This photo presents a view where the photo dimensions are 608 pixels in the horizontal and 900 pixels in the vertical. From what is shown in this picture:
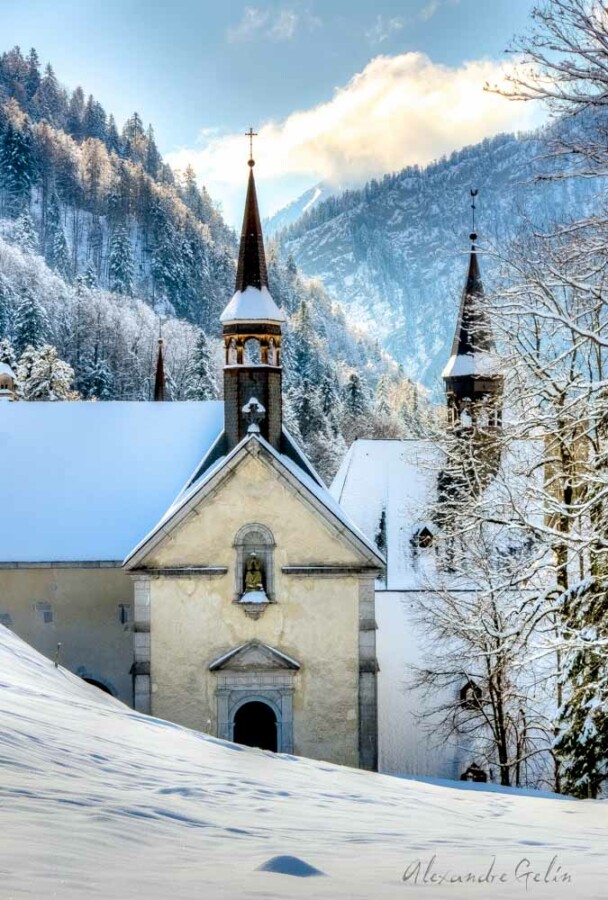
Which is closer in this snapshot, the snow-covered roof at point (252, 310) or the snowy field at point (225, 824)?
the snowy field at point (225, 824)

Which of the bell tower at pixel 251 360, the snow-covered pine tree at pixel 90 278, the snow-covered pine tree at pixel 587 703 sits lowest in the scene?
the snow-covered pine tree at pixel 587 703

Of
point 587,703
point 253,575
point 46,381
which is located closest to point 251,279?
point 253,575

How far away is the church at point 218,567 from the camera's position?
70.6ft

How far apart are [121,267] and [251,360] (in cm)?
12530

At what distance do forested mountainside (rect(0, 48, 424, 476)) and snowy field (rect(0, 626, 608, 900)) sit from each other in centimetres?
4803

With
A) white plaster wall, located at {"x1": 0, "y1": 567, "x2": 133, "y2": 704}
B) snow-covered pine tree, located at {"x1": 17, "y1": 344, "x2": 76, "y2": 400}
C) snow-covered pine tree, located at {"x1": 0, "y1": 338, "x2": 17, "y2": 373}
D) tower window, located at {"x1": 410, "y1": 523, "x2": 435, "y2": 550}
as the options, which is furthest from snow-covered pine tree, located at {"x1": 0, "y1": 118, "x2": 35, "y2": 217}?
white plaster wall, located at {"x1": 0, "y1": 567, "x2": 133, "y2": 704}

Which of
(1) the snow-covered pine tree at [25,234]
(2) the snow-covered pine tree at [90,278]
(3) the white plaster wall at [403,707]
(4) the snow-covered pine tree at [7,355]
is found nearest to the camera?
(3) the white plaster wall at [403,707]

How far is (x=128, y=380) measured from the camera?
9775 centimetres

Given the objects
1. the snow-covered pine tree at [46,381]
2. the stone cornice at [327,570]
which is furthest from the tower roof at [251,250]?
the snow-covered pine tree at [46,381]

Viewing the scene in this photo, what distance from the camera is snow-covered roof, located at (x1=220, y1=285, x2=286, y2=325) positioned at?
77.4 feet

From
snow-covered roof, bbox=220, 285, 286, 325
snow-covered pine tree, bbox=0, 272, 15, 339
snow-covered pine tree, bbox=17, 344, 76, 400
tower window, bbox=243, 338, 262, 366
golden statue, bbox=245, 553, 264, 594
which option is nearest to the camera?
golden statue, bbox=245, 553, 264, 594

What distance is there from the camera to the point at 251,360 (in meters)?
24.0

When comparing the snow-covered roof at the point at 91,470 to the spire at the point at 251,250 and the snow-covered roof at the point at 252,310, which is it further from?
the spire at the point at 251,250

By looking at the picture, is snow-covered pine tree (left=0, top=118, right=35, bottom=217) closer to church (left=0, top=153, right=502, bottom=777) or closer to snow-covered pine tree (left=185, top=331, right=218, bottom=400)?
snow-covered pine tree (left=185, top=331, right=218, bottom=400)
